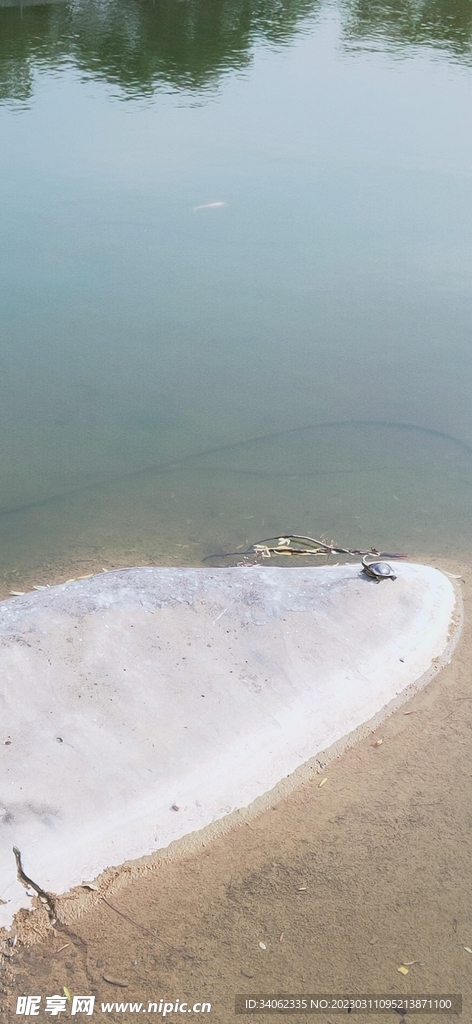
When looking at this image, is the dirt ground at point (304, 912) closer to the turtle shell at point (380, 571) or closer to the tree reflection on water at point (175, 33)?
the turtle shell at point (380, 571)

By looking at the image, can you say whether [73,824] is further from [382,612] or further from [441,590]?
[441,590]

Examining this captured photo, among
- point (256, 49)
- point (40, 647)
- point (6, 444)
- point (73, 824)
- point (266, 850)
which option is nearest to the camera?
point (73, 824)

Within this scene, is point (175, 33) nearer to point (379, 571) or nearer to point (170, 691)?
point (379, 571)

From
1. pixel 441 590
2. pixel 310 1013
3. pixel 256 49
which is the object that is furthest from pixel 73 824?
pixel 256 49

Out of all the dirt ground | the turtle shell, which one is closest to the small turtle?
the turtle shell

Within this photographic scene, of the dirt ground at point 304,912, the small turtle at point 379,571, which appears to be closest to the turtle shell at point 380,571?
the small turtle at point 379,571

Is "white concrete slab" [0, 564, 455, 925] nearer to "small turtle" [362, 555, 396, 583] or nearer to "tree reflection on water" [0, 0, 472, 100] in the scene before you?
"small turtle" [362, 555, 396, 583]
